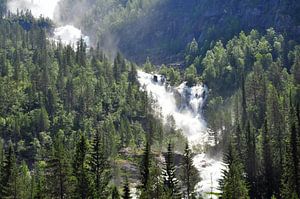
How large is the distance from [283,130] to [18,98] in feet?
343

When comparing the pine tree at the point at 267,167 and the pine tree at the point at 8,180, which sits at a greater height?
the pine tree at the point at 267,167

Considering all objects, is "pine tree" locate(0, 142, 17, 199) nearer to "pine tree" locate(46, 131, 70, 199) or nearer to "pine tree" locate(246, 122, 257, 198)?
"pine tree" locate(46, 131, 70, 199)

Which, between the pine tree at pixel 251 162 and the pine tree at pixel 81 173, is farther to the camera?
the pine tree at pixel 251 162

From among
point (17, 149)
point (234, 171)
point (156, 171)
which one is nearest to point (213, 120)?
point (17, 149)

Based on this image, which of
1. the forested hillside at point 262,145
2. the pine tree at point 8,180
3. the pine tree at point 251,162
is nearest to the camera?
the pine tree at point 8,180

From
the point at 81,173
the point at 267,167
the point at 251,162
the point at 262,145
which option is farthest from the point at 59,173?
the point at 262,145

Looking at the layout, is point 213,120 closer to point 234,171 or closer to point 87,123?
point 87,123

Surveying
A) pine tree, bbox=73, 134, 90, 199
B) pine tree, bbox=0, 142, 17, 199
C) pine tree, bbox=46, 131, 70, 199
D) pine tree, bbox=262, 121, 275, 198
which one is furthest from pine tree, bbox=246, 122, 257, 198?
pine tree, bbox=0, 142, 17, 199

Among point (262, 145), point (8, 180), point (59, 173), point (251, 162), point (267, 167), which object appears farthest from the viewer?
point (251, 162)

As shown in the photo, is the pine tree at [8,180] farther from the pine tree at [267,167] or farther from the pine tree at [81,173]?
the pine tree at [267,167]

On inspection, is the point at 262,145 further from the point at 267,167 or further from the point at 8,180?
the point at 8,180

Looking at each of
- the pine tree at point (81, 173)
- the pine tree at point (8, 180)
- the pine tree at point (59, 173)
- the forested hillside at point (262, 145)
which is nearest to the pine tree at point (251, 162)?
the forested hillside at point (262, 145)

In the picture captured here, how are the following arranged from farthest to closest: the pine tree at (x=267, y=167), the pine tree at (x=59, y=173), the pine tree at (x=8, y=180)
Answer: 1. the pine tree at (x=267, y=167)
2. the pine tree at (x=8, y=180)
3. the pine tree at (x=59, y=173)

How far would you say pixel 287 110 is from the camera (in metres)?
155
